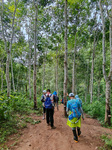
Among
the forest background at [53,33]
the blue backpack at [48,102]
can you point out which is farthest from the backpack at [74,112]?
the forest background at [53,33]

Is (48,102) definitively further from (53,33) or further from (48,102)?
(53,33)

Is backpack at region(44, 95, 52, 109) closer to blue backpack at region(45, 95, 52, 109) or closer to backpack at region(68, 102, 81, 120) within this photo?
blue backpack at region(45, 95, 52, 109)

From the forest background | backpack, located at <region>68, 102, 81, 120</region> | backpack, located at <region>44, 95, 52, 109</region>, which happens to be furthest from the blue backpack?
the forest background

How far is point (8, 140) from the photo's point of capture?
12.4ft

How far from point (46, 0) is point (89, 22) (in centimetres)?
586

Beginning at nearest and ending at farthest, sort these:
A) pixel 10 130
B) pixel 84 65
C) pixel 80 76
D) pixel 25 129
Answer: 1. pixel 10 130
2. pixel 25 129
3. pixel 84 65
4. pixel 80 76

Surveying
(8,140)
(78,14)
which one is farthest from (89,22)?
(8,140)

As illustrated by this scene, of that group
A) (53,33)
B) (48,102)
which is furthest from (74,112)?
(53,33)

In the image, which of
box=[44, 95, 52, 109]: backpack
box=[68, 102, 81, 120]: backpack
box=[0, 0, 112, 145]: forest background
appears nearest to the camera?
box=[68, 102, 81, 120]: backpack

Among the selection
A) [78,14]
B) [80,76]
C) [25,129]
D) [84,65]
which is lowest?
[25,129]

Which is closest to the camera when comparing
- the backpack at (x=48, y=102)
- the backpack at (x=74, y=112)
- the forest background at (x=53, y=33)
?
the backpack at (x=74, y=112)

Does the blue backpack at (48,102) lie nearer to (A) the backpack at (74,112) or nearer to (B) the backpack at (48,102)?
(B) the backpack at (48,102)

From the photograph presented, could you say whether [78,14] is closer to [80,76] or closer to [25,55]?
[25,55]

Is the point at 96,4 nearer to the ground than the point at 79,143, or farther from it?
farther from it
